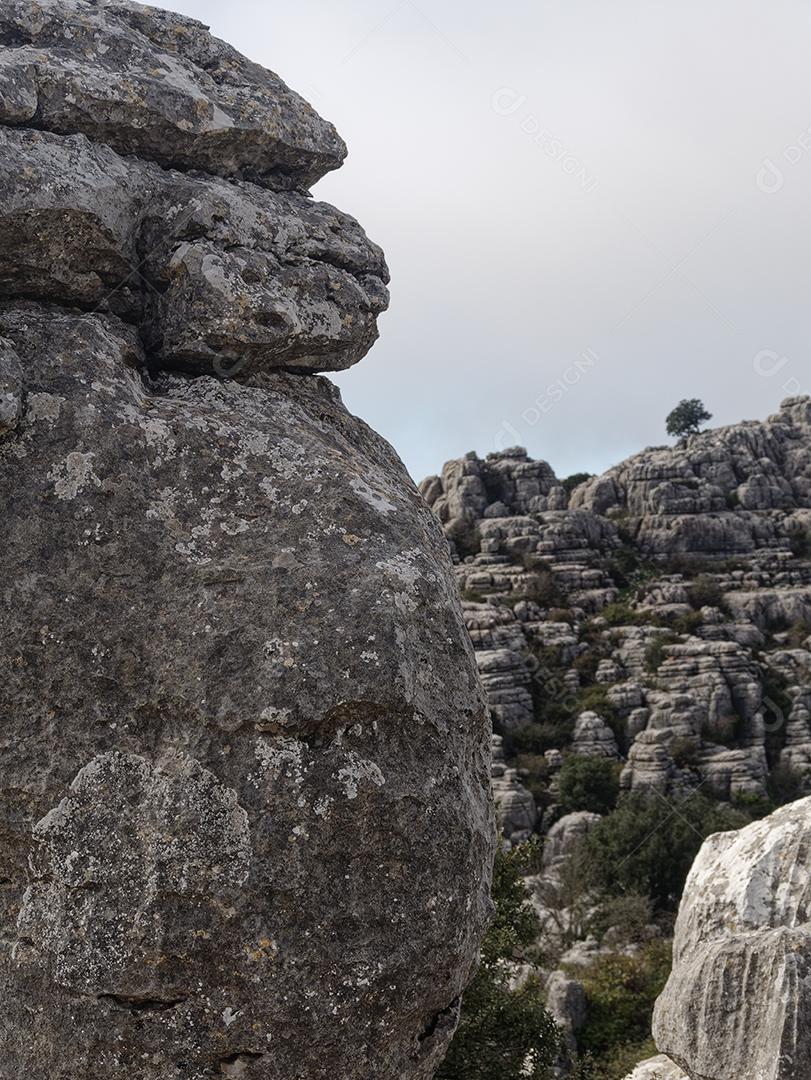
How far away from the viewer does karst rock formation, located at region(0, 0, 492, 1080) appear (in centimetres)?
432

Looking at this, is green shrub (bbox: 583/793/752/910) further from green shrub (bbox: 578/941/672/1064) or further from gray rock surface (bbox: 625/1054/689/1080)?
gray rock surface (bbox: 625/1054/689/1080)

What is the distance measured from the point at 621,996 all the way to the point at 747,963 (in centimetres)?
1669

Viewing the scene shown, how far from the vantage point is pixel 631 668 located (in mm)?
56500

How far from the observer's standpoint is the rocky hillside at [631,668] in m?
33.6

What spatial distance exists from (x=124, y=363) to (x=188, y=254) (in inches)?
24.4

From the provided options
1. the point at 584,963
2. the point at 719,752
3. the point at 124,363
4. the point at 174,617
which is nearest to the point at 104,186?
the point at 124,363

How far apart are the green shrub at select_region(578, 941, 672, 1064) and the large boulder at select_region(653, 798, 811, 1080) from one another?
10487mm

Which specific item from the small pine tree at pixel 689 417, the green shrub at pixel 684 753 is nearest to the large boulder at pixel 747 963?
the green shrub at pixel 684 753

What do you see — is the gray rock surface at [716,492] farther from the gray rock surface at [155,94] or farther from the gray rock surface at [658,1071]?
the gray rock surface at [155,94]

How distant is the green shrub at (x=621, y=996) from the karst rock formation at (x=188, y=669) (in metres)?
17.8

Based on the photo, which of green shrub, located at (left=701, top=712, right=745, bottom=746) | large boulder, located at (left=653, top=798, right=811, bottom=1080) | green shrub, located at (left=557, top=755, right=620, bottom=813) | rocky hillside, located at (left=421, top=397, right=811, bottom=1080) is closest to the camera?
large boulder, located at (left=653, top=798, right=811, bottom=1080)

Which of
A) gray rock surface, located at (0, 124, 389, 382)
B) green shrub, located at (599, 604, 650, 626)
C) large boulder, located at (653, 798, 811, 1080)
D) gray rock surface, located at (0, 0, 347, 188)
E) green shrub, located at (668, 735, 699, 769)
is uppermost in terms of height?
green shrub, located at (599, 604, 650, 626)

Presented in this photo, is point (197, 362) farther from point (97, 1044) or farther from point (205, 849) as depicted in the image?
point (97, 1044)

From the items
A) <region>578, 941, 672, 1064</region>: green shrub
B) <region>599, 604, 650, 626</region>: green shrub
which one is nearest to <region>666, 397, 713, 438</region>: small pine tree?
<region>599, 604, 650, 626</region>: green shrub
